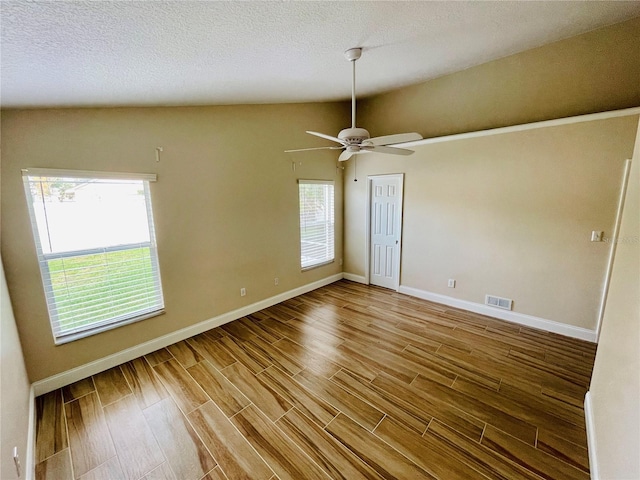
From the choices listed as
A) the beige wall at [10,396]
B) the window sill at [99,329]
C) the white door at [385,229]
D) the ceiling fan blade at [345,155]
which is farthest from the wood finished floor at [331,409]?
the ceiling fan blade at [345,155]

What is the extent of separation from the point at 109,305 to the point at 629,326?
13.4 ft

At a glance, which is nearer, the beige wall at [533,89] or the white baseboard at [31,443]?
the white baseboard at [31,443]

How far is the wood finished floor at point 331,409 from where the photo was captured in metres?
1.72

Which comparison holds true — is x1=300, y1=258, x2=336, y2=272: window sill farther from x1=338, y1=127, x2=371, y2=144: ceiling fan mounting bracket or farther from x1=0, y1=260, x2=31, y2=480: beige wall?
x1=0, y1=260, x2=31, y2=480: beige wall

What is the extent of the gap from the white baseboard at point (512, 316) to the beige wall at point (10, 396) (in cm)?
457

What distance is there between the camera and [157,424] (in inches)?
80.4

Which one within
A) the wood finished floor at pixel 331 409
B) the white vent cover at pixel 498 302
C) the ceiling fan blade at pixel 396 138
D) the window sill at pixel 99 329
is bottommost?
the wood finished floor at pixel 331 409

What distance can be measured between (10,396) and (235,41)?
102 inches

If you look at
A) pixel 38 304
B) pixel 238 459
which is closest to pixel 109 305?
pixel 38 304

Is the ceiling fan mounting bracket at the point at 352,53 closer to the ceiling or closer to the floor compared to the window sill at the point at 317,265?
closer to the ceiling

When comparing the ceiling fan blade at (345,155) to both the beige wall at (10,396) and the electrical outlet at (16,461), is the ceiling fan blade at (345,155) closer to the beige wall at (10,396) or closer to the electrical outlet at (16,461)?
the beige wall at (10,396)

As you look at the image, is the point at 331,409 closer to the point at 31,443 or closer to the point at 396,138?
the point at 31,443

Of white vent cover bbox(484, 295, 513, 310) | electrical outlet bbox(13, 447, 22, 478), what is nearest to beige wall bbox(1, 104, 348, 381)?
electrical outlet bbox(13, 447, 22, 478)

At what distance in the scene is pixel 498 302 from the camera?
146 inches
